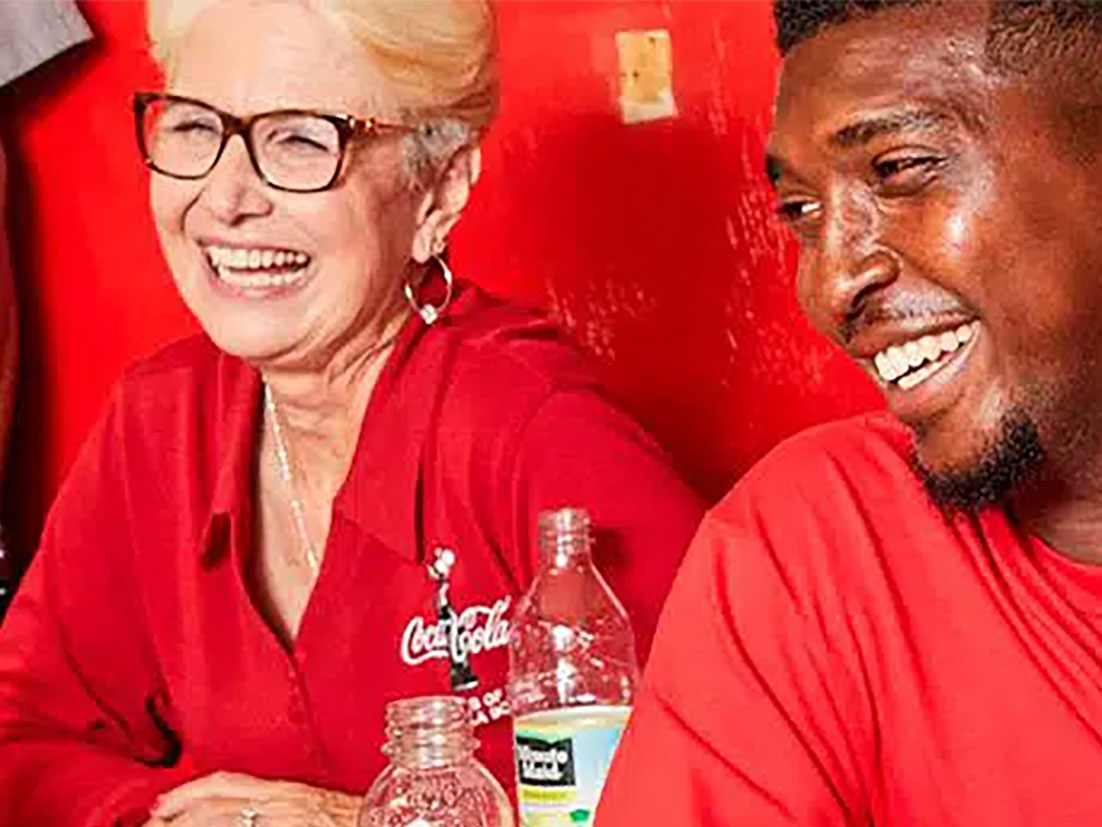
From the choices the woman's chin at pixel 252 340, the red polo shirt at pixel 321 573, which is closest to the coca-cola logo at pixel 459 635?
the red polo shirt at pixel 321 573

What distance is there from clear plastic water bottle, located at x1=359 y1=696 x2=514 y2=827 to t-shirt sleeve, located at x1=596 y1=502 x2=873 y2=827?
11.6 inches

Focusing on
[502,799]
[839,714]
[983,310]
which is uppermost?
[983,310]

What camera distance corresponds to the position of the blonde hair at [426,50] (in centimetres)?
200

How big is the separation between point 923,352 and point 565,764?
1.35ft

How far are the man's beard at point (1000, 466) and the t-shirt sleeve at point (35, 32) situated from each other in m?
1.65

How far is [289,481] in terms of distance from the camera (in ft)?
6.98

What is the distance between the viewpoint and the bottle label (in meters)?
1.61

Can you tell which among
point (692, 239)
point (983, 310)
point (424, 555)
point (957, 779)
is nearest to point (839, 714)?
point (957, 779)

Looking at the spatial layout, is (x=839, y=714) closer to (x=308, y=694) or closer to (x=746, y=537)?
(x=746, y=537)

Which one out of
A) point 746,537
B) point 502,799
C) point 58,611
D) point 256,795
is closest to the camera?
point 746,537

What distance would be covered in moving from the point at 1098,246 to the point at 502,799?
638 millimetres

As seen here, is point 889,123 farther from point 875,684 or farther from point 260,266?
point 260,266

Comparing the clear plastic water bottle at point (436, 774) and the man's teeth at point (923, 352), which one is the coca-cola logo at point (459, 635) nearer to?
the clear plastic water bottle at point (436, 774)

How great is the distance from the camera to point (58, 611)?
84.1 inches
